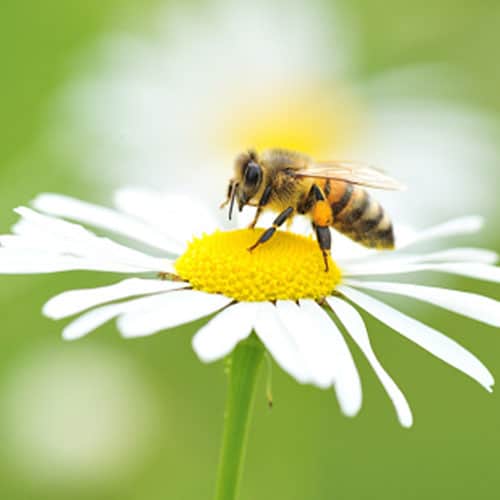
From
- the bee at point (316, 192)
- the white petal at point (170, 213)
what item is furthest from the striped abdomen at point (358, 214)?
the white petal at point (170, 213)

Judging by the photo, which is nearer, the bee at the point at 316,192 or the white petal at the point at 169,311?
the white petal at the point at 169,311

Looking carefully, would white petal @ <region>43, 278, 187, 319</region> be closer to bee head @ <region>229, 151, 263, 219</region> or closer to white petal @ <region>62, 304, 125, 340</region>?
white petal @ <region>62, 304, 125, 340</region>

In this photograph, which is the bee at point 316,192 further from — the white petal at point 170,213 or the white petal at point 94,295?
the white petal at point 94,295

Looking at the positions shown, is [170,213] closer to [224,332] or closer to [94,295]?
[94,295]

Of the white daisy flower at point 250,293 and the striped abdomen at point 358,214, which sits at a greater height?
the striped abdomen at point 358,214

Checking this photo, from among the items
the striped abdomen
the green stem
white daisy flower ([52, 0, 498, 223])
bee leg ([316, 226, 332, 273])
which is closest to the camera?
the green stem

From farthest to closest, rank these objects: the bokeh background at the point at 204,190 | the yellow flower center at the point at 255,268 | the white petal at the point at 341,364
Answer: the bokeh background at the point at 204,190 < the yellow flower center at the point at 255,268 < the white petal at the point at 341,364

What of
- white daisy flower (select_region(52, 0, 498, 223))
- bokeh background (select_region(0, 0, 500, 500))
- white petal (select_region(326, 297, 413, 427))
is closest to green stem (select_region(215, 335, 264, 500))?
white petal (select_region(326, 297, 413, 427))
